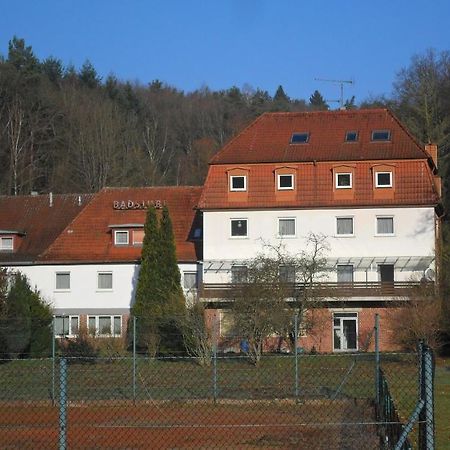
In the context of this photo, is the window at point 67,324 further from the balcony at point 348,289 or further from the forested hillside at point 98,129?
the forested hillside at point 98,129

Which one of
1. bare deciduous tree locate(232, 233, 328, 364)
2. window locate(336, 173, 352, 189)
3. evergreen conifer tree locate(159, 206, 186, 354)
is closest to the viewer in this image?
evergreen conifer tree locate(159, 206, 186, 354)

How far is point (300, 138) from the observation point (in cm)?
4806

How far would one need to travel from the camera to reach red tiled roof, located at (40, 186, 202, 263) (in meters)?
47.0

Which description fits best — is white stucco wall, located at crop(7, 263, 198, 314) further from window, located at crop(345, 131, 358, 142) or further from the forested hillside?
the forested hillside

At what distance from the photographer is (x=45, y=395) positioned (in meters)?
23.4

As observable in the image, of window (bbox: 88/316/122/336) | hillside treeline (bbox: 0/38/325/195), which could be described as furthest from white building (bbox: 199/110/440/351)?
hillside treeline (bbox: 0/38/325/195)

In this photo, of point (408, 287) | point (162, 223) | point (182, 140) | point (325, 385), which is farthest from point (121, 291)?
point (182, 140)

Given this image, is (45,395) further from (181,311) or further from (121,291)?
(121,291)

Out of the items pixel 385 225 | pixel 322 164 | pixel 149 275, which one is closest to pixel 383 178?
pixel 385 225

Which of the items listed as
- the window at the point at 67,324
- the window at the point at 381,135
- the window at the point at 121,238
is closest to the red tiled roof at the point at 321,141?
the window at the point at 381,135

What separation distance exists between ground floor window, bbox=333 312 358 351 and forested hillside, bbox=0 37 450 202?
20244 millimetres

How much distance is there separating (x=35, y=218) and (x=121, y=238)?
6.64m

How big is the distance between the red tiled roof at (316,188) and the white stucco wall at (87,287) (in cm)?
400

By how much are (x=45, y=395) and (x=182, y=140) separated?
68244mm
